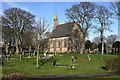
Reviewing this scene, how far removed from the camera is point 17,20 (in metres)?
42.7

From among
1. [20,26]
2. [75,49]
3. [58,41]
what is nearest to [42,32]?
[20,26]

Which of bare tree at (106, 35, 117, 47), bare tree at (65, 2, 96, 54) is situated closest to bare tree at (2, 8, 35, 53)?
bare tree at (65, 2, 96, 54)

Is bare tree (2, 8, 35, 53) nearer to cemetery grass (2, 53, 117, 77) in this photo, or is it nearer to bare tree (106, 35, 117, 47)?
cemetery grass (2, 53, 117, 77)

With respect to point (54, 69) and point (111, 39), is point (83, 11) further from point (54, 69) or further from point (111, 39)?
point (111, 39)

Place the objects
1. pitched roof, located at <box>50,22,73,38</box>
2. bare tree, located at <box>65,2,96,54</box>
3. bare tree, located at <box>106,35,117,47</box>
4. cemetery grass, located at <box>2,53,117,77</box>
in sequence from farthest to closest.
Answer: bare tree, located at <box>106,35,117,47</box>, pitched roof, located at <box>50,22,73,38</box>, bare tree, located at <box>65,2,96,54</box>, cemetery grass, located at <box>2,53,117,77</box>

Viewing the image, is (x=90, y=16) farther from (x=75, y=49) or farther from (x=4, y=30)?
(x=4, y=30)

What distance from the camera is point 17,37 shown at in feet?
146

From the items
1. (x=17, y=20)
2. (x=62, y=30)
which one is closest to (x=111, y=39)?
(x=62, y=30)

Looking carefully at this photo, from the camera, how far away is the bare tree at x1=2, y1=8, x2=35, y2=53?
42234 millimetres

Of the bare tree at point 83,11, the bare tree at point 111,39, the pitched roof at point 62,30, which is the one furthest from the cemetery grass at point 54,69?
the bare tree at point 111,39

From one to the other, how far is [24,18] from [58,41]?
84.2ft

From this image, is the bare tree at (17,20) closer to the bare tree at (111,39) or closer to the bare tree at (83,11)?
the bare tree at (83,11)

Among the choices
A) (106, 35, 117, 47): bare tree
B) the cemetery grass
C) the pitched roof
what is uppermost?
the pitched roof

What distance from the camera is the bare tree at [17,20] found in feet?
139
